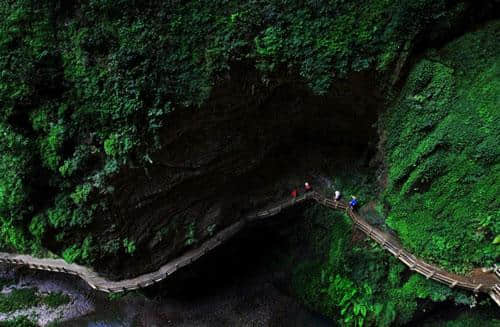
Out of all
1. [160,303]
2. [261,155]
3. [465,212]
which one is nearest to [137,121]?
[261,155]

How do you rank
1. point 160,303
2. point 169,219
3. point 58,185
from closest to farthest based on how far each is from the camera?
point 58,185 < point 169,219 < point 160,303

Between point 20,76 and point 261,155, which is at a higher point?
point 20,76

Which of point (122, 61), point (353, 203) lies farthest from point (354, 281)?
point (122, 61)

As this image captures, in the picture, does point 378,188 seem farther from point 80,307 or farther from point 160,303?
point 80,307

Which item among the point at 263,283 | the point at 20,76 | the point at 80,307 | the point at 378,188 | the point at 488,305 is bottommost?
the point at 80,307

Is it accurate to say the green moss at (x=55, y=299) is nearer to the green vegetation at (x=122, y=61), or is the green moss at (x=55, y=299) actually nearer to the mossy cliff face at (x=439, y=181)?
the green vegetation at (x=122, y=61)

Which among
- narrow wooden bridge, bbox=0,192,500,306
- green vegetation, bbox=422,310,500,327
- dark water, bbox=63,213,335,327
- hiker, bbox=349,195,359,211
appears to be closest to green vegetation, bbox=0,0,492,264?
narrow wooden bridge, bbox=0,192,500,306

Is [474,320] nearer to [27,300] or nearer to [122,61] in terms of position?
[122,61]
